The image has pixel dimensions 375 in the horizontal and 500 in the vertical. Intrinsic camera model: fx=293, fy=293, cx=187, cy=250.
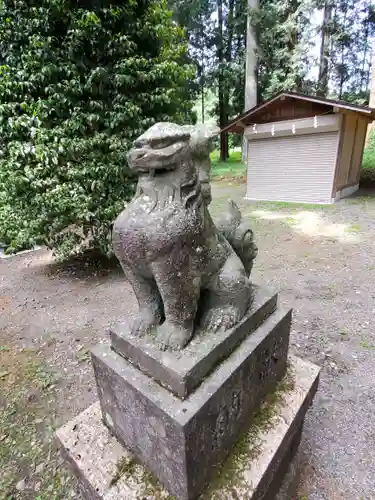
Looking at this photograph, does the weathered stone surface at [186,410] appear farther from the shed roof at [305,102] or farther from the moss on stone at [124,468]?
the shed roof at [305,102]

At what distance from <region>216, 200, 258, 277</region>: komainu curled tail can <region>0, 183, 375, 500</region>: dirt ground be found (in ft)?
4.36

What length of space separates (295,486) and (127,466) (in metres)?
0.98

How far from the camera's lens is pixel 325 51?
14.5 metres

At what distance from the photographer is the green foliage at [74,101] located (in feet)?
10.2

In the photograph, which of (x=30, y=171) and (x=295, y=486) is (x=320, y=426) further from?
(x=30, y=171)

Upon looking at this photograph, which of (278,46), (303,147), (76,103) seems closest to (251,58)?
(278,46)

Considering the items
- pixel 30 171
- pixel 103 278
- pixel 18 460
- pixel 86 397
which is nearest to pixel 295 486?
pixel 86 397

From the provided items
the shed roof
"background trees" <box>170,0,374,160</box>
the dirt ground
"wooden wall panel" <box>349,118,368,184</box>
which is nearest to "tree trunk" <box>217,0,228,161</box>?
"background trees" <box>170,0,374,160</box>

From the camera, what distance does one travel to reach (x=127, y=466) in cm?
127

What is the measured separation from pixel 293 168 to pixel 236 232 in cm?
817

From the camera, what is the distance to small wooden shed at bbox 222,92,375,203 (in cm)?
777

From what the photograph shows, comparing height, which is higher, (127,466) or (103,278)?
(127,466)

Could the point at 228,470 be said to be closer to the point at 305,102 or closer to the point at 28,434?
the point at 28,434

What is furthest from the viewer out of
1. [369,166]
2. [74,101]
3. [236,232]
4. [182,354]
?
[369,166]
